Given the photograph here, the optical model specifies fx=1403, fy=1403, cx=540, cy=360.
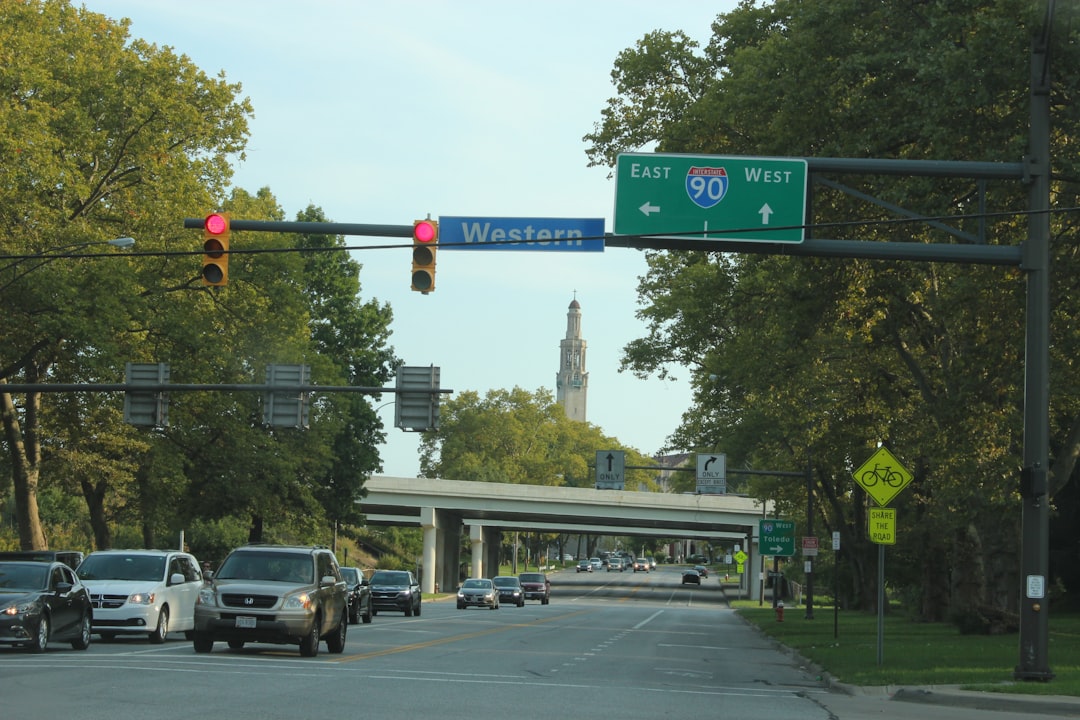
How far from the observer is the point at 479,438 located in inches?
5920

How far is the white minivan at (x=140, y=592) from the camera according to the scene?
1000 inches

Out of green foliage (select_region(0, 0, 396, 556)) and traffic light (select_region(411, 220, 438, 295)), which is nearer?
traffic light (select_region(411, 220, 438, 295))

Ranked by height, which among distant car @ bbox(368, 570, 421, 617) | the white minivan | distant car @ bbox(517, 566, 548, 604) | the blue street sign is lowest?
distant car @ bbox(517, 566, 548, 604)

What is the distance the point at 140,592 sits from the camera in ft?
83.7

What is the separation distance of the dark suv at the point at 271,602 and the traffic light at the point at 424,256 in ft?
21.2

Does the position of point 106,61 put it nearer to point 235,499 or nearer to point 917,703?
point 235,499

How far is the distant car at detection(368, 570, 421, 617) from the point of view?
1870 inches

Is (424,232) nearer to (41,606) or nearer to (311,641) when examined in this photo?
(311,641)

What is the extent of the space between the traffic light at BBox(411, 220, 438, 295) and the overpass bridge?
2829 inches

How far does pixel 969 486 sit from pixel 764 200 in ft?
35.6

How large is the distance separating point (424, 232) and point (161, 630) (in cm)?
1163

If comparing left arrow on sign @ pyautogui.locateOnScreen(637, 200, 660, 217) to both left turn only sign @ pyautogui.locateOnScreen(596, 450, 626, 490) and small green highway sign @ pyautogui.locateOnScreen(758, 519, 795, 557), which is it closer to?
small green highway sign @ pyautogui.locateOnScreen(758, 519, 795, 557)

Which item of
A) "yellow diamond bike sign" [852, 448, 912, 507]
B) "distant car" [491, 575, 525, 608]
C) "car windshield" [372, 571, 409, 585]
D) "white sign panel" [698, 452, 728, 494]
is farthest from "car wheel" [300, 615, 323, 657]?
"distant car" [491, 575, 525, 608]

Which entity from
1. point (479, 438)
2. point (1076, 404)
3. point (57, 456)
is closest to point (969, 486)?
point (1076, 404)
